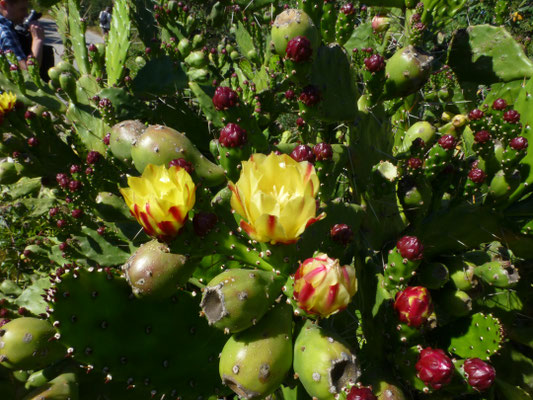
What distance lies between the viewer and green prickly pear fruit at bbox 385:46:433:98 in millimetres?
1260

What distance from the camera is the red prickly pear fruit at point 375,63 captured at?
48.4 inches

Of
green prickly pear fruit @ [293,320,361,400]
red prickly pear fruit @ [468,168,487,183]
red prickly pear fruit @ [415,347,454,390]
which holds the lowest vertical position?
red prickly pear fruit @ [415,347,454,390]

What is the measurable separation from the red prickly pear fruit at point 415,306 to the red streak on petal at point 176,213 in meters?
0.62

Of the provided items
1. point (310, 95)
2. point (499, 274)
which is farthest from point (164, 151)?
point (499, 274)

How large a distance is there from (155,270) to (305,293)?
375 millimetres

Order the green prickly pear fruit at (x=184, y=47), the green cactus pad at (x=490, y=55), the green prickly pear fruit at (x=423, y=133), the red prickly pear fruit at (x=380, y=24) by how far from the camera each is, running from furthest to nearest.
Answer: the red prickly pear fruit at (x=380, y=24)
the green prickly pear fruit at (x=184, y=47)
the green cactus pad at (x=490, y=55)
the green prickly pear fruit at (x=423, y=133)

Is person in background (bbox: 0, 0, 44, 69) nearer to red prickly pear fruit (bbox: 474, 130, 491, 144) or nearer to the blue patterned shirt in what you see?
the blue patterned shirt

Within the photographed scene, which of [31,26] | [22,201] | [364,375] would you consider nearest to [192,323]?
[364,375]

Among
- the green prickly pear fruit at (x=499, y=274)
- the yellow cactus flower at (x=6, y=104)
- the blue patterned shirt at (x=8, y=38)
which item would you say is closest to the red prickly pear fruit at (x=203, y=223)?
the green prickly pear fruit at (x=499, y=274)

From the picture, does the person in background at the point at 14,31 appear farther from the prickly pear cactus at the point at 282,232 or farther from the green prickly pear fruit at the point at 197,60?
the green prickly pear fruit at the point at 197,60

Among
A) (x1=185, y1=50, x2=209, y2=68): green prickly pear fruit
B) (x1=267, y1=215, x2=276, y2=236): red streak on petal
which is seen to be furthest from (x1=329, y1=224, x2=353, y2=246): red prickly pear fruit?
(x1=185, y1=50, x2=209, y2=68): green prickly pear fruit

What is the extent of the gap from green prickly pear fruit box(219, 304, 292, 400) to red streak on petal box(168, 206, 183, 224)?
0.32m

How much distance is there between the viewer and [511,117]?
4.54 ft

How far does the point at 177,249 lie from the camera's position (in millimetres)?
930
